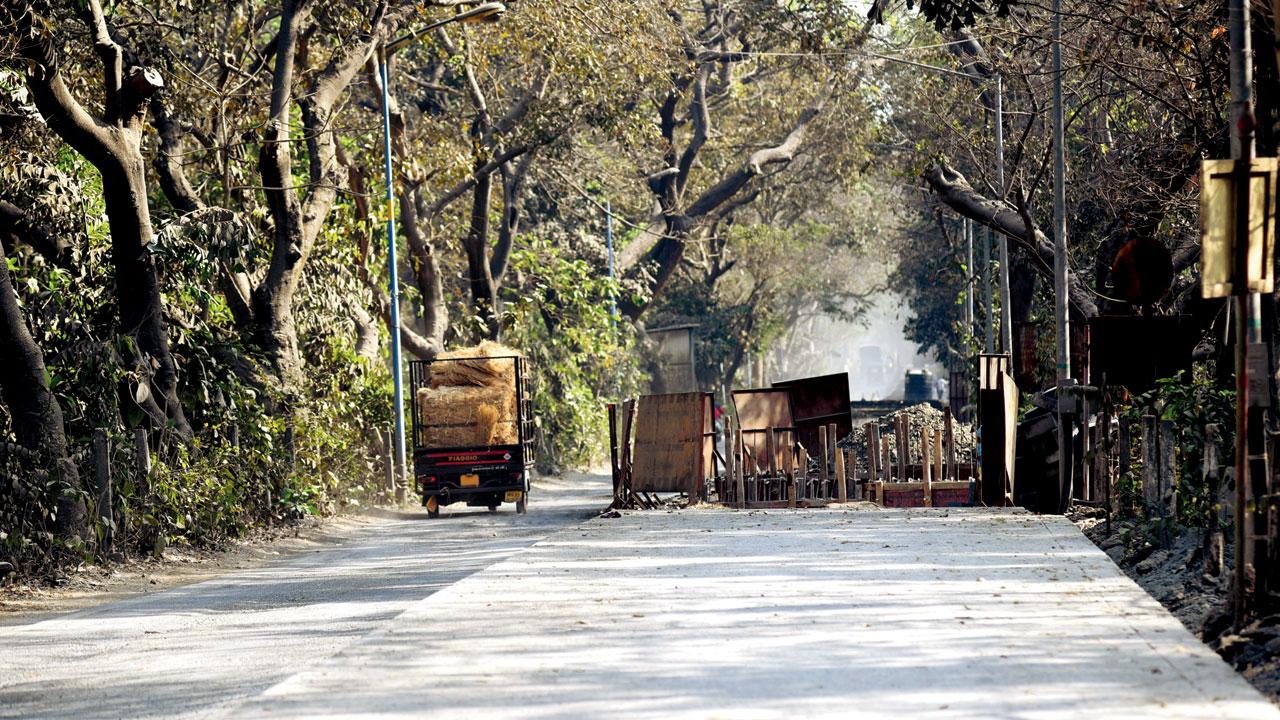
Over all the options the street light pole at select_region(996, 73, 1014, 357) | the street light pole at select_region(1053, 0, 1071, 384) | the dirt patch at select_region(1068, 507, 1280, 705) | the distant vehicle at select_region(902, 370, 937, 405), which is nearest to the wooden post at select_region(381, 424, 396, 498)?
the street light pole at select_region(996, 73, 1014, 357)

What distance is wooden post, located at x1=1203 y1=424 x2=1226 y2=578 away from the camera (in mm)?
13266

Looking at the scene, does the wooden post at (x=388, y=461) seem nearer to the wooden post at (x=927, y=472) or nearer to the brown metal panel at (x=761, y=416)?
the brown metal panel at (x=761, y=416)

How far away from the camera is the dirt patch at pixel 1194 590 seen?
32.8 feet

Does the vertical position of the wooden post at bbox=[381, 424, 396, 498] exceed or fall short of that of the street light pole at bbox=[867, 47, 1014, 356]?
it falls short

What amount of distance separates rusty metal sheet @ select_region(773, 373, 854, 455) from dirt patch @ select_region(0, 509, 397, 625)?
952 centimetres

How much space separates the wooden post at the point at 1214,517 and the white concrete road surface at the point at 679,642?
0.95 meters

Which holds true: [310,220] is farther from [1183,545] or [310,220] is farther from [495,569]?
[1183,545]

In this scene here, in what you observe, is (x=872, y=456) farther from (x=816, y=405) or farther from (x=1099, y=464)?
(x=816, y=405)

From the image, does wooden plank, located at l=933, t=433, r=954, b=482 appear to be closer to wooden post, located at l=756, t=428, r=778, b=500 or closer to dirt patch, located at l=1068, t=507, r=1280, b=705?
wooden post, located at l=756, t=428, r=778, b=500

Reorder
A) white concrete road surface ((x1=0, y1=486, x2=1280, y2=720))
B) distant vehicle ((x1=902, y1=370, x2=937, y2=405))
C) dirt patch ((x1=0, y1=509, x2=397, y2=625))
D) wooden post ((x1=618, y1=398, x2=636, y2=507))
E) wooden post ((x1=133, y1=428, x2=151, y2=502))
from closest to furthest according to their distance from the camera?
white concrete road surface ((x1=0, y1=486, x2=1280, y2=720)) → dirt patch ((x1=0, y1=509, x2=397, y2=625)) → wooden post ((x1=133, y1=428, x2=151, y2=502)) → wooden post ((x1=618, y1=398, x2=636, y2=507)) → distant vehicle ((x1=902, y1=370, x2=937, y2=405))

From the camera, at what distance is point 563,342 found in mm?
43125

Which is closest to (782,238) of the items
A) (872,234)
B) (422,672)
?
(872,234)

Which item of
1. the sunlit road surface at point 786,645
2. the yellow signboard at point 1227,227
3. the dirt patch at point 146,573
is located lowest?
the dirt patch at point 146,573

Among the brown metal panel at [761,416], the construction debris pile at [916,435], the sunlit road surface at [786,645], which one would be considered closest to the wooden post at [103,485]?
the sunlit road surface at [786,645]
